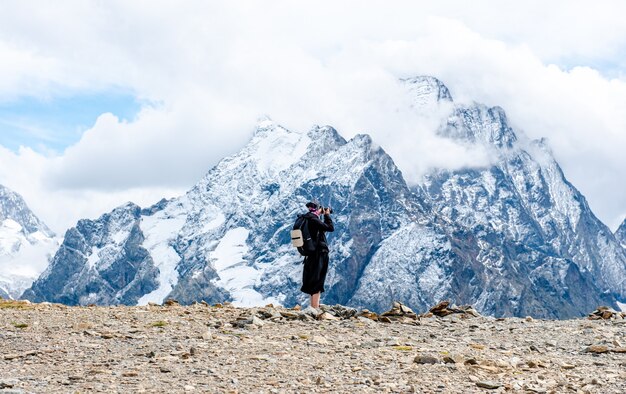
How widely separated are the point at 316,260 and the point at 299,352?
32.5ft

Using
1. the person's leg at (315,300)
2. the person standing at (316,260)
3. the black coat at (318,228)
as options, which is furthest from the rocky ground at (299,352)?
the black coat at (318,228)

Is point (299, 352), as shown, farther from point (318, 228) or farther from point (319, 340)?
point (318, 228)

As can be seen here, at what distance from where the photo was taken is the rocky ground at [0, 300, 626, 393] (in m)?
15.2

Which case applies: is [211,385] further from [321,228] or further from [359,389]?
[321,228]

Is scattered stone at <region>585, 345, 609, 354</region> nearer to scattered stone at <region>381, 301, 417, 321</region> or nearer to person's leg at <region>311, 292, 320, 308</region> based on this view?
scattered stone at <region>381, 301, 417, 321</region>

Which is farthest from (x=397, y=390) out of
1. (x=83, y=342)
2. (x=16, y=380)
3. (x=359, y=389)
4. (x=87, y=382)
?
(x=83, y=342)

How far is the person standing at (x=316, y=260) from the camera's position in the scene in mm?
27781

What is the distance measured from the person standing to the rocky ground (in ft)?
7.26

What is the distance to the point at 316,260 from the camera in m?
28.0

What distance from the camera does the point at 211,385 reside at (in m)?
14.9

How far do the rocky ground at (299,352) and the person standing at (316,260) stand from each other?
2211 mm

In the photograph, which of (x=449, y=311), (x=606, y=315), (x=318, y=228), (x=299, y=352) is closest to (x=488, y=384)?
(x=299, y=352)

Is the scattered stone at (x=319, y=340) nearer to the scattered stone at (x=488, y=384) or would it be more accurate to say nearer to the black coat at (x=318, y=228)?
the scattered stone at (x=488, y=384)

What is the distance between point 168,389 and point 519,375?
645 cm
